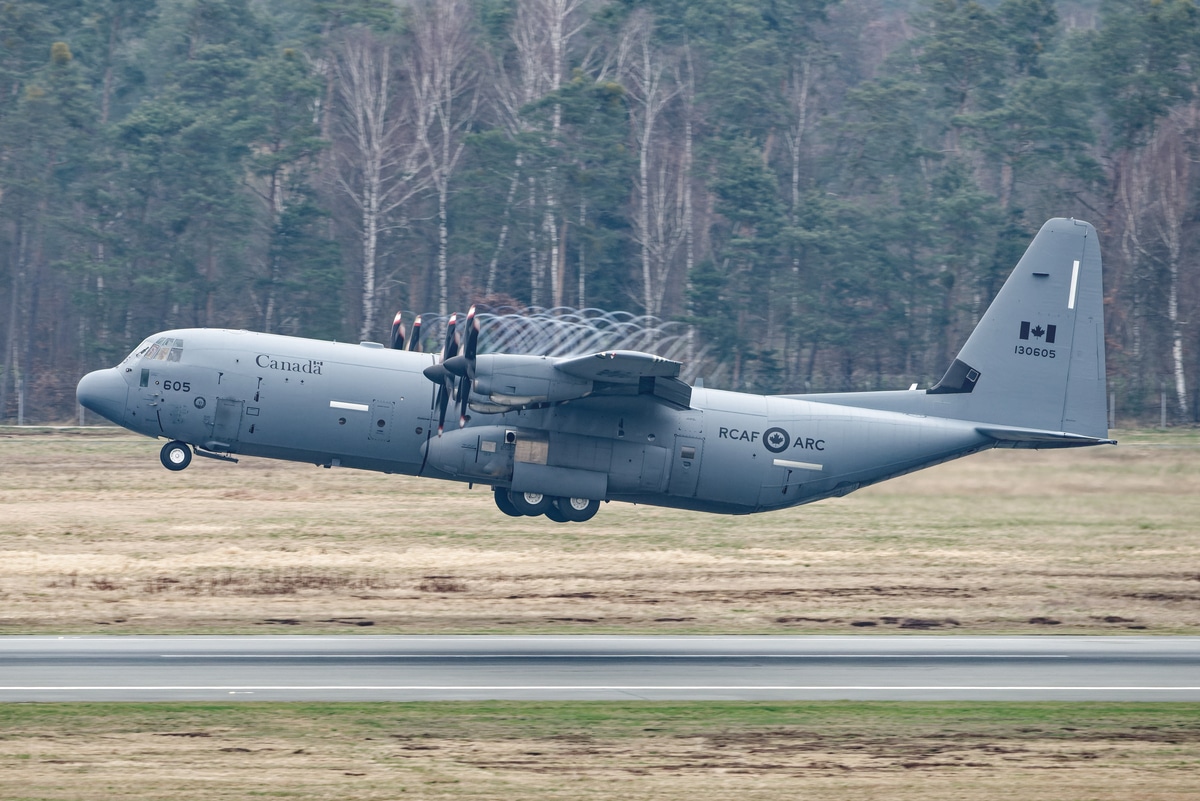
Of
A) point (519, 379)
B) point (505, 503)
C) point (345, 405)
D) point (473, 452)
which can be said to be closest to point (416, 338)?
point (345, 405)

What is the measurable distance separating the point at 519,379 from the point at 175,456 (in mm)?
6709

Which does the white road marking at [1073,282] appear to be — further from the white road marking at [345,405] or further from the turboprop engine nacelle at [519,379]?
the white road marking at [345,405]

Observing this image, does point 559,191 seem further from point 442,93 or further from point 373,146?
point 373,146

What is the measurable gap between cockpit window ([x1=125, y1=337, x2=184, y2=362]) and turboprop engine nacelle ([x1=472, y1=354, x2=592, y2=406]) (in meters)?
5.65

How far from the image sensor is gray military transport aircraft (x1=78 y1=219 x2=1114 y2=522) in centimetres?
2516

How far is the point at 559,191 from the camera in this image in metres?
61.4

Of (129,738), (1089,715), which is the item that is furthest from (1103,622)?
(129,738)

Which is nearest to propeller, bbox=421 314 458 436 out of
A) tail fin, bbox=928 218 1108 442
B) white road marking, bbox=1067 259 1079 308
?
tail fin, bbox=928 218 1108 442

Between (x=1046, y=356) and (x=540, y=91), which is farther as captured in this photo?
(x=540, y=91)

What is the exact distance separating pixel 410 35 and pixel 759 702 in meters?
51.6

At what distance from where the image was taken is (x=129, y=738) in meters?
17.0

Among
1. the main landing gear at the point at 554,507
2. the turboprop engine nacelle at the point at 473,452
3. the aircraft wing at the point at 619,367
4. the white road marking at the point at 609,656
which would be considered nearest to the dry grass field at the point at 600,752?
the white road marking at the point at 609,656

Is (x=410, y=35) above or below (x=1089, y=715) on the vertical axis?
above

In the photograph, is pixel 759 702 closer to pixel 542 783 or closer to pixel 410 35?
pixel 542 783
